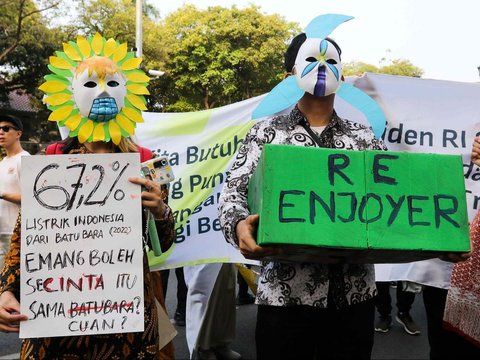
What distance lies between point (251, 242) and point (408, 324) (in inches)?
154

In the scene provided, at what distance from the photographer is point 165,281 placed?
4539 mm

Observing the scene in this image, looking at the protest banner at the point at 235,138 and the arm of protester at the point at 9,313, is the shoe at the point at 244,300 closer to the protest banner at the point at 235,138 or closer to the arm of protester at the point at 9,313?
the protest banner at the point at 235,138

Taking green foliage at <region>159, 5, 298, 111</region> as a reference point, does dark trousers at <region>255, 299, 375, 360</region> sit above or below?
below

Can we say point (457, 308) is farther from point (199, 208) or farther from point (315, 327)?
point (199, 208)

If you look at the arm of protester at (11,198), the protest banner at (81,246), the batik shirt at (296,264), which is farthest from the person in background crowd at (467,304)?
the arm of protester at (11,198)

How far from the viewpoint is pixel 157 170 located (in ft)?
5.78

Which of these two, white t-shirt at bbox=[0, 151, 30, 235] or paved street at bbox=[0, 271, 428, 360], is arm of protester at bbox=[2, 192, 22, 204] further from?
paved street at bbox=[0, 271, 428, 360]

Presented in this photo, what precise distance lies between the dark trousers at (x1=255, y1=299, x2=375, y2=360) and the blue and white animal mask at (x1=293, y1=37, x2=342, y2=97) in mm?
776

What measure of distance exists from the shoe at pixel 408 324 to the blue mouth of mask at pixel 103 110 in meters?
4.00

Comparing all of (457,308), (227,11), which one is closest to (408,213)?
(457,308)

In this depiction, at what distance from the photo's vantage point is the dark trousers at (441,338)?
7.77ft

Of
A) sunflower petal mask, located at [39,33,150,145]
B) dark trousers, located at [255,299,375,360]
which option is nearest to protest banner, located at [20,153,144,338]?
sunflower petal mask, located at [39,33,150,145]

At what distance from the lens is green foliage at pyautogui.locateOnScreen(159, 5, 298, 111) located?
25.1 m

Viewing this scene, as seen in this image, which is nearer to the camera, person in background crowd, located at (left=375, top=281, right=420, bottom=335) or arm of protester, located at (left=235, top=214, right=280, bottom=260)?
arm of protester, located at (left=235, top=214, right=280, bottom=260)
